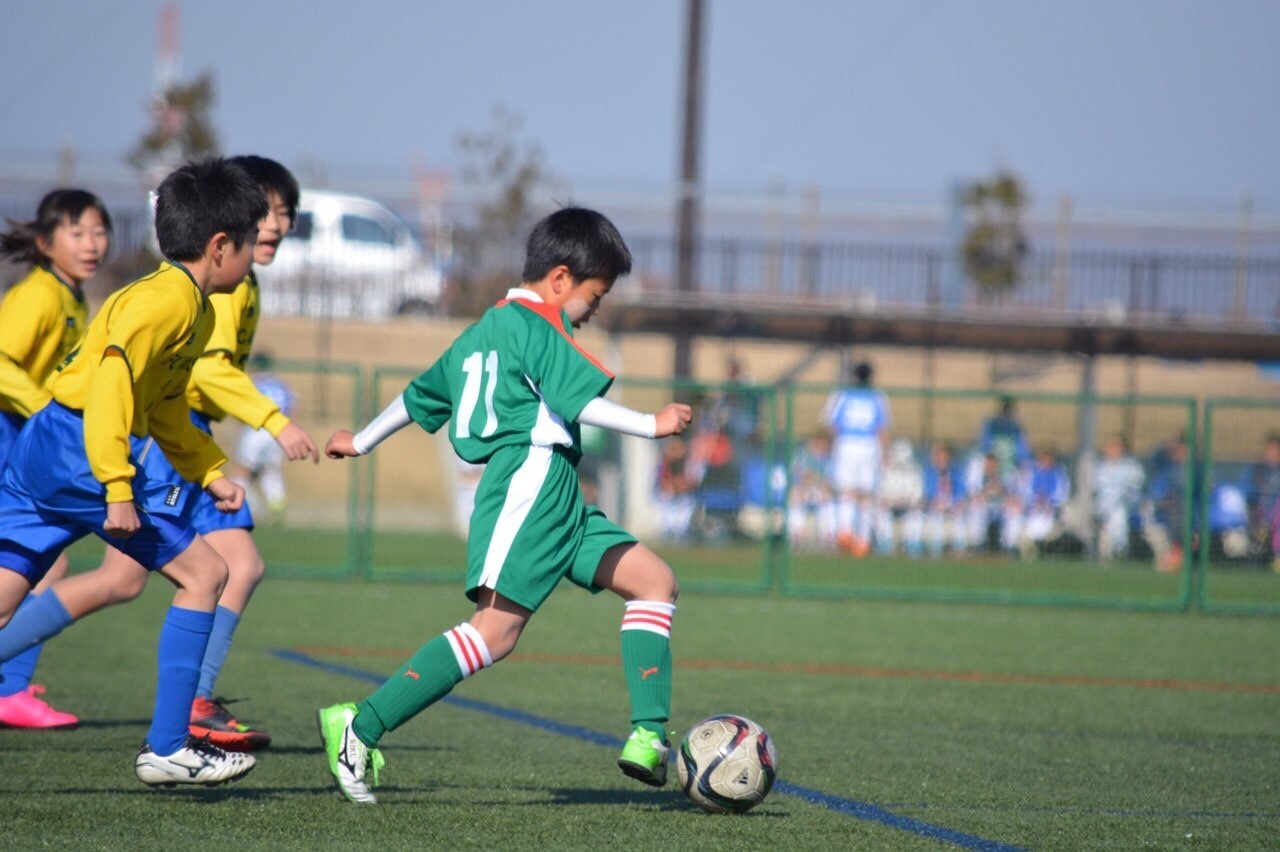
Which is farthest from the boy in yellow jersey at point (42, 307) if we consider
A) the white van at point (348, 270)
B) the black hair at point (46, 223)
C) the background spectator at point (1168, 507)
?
the white van at point (348, 270)

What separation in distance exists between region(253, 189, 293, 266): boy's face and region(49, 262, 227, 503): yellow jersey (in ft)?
3.54

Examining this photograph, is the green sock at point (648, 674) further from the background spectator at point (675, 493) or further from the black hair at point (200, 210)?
the background spectator at point (675, 493)

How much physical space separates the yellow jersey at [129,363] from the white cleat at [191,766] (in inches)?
30.9

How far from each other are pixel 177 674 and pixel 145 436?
2.28ft

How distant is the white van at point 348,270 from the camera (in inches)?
800

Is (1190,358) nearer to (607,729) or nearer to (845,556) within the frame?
(845,556)

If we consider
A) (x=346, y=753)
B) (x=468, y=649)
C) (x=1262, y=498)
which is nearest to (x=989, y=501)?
(x=1262, y=498)

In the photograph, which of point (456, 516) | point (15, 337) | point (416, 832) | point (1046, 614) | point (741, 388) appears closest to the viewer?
point (416, 832)

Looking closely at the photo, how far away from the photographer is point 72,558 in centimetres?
1309

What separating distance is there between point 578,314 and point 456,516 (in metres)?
12.0

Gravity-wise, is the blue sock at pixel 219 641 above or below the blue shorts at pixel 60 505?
below

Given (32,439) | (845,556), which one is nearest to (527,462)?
(32,439)

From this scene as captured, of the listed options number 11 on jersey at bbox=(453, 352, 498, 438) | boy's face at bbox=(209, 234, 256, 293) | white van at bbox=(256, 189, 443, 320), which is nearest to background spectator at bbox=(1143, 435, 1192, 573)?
number 11 on jersey at bbox=(453, 352, 498, 438)

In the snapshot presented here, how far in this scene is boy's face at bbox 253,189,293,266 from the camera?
18.4ft
